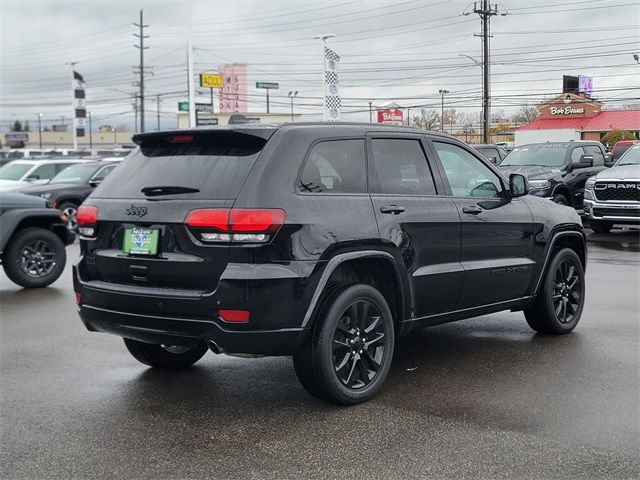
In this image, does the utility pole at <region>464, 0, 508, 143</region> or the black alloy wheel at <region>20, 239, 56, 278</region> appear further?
the utility pole at <region>464, 0, 508, 143</region>

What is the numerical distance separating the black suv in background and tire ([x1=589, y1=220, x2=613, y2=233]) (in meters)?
0.90

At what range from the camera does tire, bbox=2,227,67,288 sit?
9.83 m

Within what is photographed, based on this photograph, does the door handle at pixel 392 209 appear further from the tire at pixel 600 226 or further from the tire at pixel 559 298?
the tire at pixel 600 226

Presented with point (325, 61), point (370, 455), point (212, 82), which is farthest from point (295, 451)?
point (212, 82)

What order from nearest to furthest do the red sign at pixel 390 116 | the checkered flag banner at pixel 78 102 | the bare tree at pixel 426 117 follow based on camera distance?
the red sign at pixel 390 116 → the checkered flag banner at pixel 78 102 → the bare tree at pixel 426 117

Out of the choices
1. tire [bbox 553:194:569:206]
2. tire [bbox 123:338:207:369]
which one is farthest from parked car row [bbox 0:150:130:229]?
tire [bbox 123:338:207:369]

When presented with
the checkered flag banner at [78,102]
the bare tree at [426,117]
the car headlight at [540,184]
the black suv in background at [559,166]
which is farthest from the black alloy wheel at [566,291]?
the bare tree at [426,117]

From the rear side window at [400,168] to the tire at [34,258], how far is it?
20.5 feet

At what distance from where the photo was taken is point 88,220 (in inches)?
201

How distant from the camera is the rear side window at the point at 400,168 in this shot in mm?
5246

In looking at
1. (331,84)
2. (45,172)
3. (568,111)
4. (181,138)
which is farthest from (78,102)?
(181,138)

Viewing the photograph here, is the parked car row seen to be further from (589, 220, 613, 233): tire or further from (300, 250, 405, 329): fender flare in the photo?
(300, 250, 405, 329): fender flare

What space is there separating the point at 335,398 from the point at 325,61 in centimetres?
2535

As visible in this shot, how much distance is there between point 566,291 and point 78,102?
205ft
